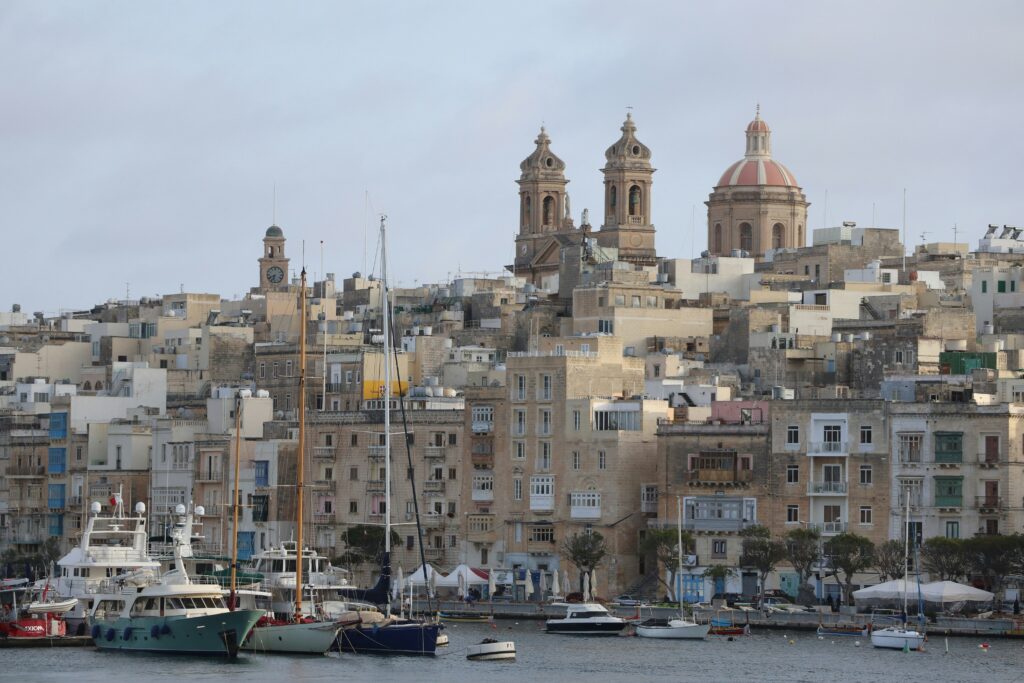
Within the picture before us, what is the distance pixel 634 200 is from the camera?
158875 mm

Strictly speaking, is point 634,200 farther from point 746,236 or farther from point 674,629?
point 674,629

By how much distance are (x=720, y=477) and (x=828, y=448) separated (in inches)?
166

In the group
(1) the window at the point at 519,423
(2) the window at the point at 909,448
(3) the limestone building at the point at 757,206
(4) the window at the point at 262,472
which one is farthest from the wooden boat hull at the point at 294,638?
(3) the limestone building at the point at 757,206

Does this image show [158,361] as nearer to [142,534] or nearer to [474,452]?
[474,452]

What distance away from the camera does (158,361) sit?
471ft

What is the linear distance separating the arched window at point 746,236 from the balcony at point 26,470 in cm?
4961

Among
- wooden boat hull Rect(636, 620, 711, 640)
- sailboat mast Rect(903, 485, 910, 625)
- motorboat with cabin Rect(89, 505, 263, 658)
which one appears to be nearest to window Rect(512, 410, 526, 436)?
wooden boat hull Rect(636, 620, 711, 640)

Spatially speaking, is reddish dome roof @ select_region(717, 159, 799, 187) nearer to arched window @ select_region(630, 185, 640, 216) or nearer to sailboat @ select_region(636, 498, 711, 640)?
arched window @ select_region(630, 185, 640, 216)

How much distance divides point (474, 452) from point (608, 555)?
25.0 ft

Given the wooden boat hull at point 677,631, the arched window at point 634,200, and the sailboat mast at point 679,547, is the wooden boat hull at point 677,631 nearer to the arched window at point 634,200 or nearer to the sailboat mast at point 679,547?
the sailboat mast at point 679,547

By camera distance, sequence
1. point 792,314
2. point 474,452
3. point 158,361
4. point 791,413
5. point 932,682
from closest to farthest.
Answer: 1. point 932,682
2. point 791,413
3. point 474,452
4. point 792,314
5. point 158,361

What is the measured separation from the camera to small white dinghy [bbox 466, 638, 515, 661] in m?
88.1

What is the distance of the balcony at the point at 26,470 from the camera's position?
126312mm

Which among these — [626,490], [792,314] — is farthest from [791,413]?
[792,314]
